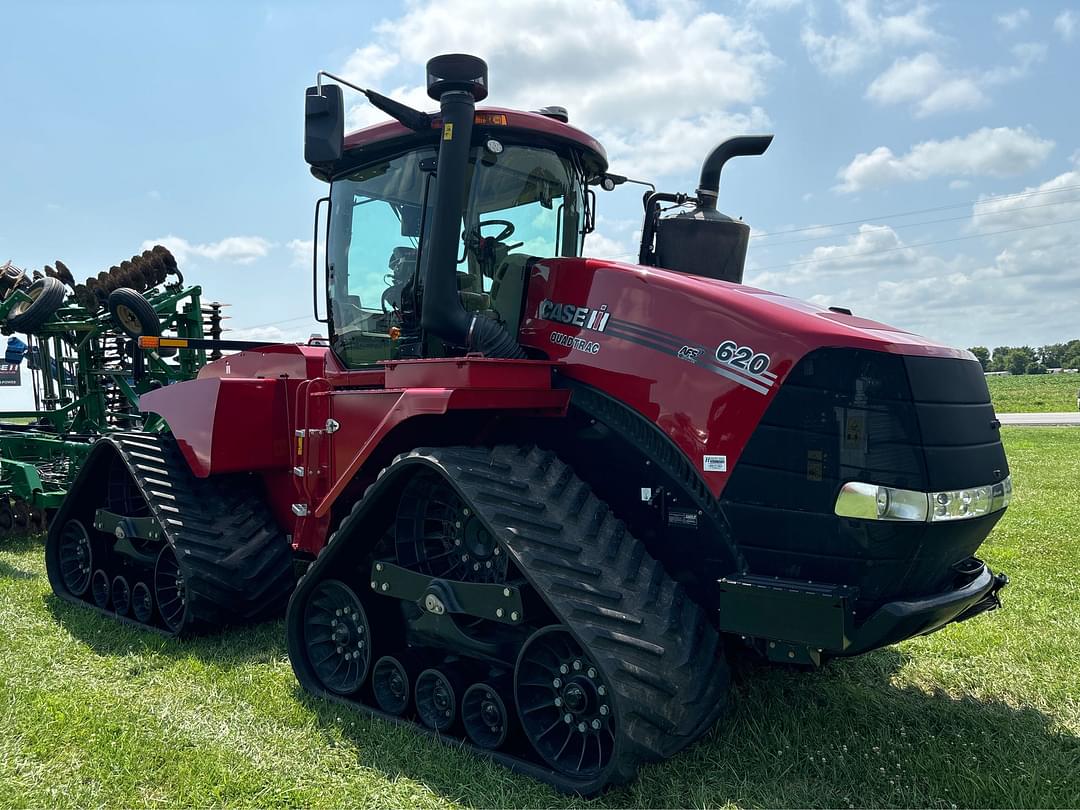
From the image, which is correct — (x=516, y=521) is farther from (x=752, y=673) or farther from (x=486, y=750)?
(x=752, y=673)

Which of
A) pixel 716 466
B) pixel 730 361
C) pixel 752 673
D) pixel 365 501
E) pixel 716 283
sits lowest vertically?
pixel 752 673

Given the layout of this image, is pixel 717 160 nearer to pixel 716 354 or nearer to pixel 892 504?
pixel 716 354

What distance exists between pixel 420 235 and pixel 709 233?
1555 mm

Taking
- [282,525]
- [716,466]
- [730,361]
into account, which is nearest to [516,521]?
[716,466]

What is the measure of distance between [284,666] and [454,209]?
9.06 ft

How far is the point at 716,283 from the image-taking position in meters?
4.16

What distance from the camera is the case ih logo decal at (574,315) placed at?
414cm

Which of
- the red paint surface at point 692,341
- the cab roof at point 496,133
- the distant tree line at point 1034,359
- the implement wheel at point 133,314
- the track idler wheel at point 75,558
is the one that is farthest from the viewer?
the distant tree line at point 1034,359

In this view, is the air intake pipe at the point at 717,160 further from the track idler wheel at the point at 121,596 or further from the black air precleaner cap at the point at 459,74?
the track idler wheel at the point at 121,596

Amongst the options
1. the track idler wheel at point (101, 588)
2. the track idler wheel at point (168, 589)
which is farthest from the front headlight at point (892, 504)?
the track idler wheel at point (101, 588)

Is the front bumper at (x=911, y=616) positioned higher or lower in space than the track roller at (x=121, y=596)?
higher

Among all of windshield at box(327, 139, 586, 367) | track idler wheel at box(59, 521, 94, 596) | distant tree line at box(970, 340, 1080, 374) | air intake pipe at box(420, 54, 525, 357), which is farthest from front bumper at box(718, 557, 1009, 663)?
distant tree line at box(970, 340, 1080, 374)

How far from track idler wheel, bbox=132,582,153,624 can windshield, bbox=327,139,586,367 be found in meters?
2.21

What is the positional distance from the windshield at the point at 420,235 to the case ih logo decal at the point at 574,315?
171 millimetres
